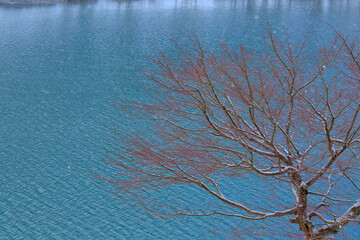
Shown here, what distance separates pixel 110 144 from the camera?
36.3ft

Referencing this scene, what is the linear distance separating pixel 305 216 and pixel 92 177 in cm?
612

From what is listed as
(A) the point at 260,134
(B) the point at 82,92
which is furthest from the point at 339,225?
(B) the point at 82,92

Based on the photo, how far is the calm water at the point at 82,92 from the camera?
26.8 feet

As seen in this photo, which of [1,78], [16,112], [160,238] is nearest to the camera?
[160,238]

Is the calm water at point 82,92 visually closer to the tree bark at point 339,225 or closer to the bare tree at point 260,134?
the bare tree at point 260,134

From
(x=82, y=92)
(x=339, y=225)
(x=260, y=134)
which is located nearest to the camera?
(x=339, y=225)

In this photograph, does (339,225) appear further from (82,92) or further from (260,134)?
(82,92)

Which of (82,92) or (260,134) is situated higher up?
(260,134)

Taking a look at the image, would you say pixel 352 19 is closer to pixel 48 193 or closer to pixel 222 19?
pixel 222 19

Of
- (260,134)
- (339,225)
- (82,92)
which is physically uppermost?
(260,134)

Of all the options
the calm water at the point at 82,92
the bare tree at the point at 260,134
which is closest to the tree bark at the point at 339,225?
the bare tree at the point at 260,134

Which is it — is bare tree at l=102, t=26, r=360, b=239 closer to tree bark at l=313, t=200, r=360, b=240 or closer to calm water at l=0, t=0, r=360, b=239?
tree bark at l=313, t=200, r=360, b=240

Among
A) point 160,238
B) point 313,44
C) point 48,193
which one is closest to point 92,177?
point 48,193

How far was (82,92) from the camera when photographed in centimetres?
1469
